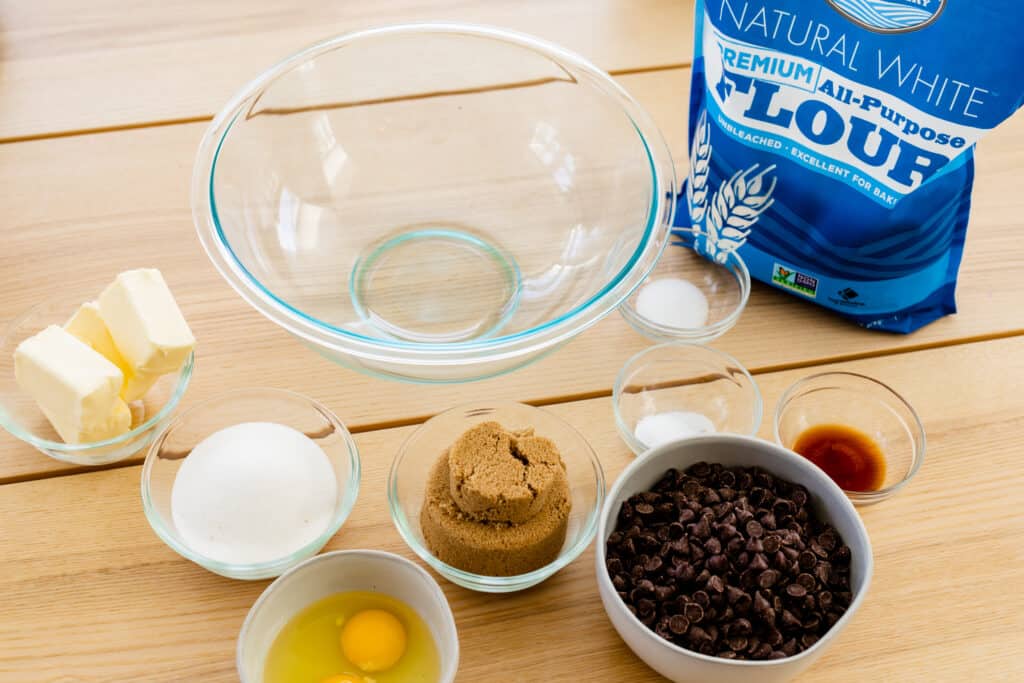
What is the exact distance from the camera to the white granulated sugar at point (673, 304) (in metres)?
1.13

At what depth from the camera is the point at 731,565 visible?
835mm

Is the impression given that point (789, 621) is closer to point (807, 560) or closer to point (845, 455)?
point (807, 560)

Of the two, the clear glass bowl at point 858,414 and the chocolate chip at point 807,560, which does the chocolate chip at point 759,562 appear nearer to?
the chocolate chip at point 807,560

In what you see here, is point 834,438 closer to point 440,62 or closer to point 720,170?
point 720,170

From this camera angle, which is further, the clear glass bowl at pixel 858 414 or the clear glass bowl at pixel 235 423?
the clear glass bowl at pixel 858 414

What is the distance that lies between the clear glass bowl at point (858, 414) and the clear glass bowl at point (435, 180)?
0.26 m

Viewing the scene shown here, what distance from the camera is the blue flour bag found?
93 centimetres

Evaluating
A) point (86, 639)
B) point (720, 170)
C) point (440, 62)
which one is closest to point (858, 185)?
point (720, 170)

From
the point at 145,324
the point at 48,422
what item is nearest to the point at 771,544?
the point at 145,324

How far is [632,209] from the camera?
1008 mm

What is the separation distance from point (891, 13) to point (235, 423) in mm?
764

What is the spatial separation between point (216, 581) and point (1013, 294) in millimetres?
964

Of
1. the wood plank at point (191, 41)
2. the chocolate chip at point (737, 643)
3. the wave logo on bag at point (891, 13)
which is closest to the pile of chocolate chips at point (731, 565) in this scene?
the chocolate chip at point (737, 643)

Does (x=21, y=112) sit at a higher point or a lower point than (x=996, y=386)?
higher
